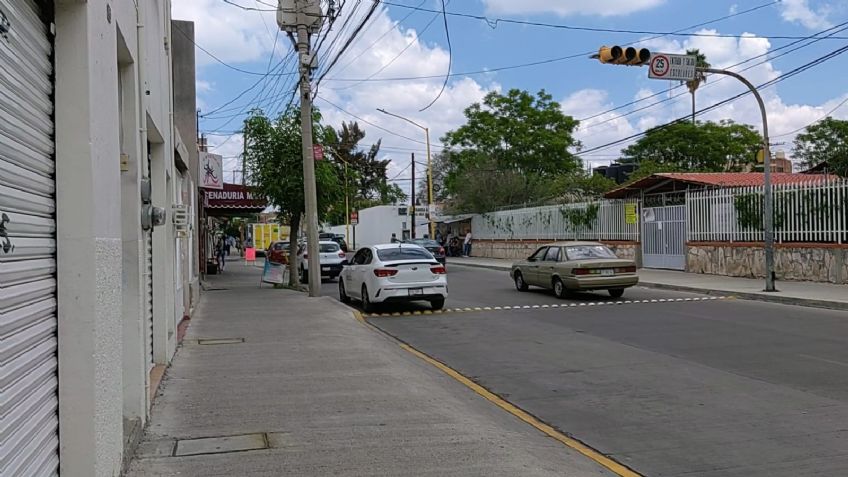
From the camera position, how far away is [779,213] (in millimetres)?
22281

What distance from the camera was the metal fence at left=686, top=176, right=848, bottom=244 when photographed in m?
20.2

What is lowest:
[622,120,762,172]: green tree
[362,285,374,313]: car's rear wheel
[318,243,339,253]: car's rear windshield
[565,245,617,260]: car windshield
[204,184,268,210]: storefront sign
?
[362,285,374,313]: car's rear wheel

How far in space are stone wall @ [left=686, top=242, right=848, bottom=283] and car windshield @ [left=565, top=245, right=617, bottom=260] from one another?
6.45m

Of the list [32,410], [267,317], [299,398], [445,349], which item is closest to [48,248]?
[32,410]

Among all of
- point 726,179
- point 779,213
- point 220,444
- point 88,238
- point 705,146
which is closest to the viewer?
point 88,238

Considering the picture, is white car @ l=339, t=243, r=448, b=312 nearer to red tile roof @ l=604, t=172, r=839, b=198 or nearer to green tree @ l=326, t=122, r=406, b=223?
red tile roof @ l=604, t=172, r=839, b=198

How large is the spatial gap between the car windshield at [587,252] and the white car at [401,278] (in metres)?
3.97

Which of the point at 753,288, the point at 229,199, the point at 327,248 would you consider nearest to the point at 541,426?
the point at 753,288

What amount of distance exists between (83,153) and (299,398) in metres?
4.07

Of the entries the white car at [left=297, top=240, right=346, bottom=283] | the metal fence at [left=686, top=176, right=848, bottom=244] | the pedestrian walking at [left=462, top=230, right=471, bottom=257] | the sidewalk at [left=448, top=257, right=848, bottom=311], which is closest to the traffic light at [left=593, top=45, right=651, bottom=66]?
the sidewalk at [left=448, top=257, right=848, bottom=311]

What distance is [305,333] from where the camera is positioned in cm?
1223

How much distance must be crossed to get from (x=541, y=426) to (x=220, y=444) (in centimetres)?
287

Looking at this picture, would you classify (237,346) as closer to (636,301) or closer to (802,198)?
(636,301)

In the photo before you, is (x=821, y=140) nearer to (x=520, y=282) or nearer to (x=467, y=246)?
(x=467, y=246)
